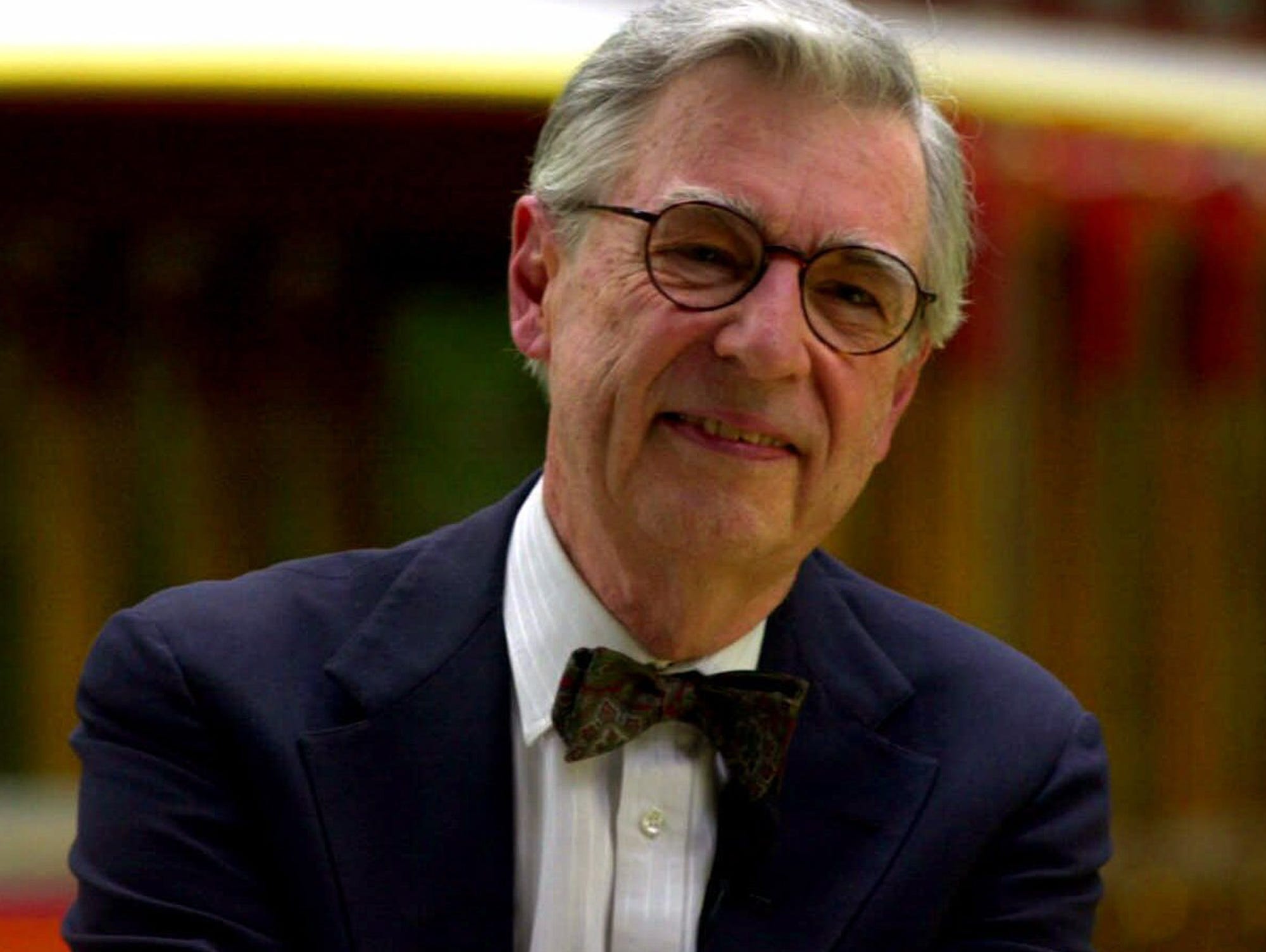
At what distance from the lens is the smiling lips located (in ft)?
5.10

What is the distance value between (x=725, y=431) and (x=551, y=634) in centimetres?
25

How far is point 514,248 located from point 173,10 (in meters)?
1.53

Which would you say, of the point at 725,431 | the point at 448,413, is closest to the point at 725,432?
the point at 725,431

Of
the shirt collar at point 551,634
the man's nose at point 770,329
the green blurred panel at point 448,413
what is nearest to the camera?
the man's nose at point 770,329

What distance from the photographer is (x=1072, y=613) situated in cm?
381

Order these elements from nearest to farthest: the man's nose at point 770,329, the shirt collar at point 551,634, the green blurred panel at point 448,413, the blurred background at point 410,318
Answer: the man's nose at point 770,329 < the shirt collar at point 551,634 < the blurred background at point 410,318 < the green blurred panel at point 448,413

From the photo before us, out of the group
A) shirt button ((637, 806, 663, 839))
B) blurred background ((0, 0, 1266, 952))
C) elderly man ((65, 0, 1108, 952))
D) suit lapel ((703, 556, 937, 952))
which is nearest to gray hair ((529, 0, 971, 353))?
elderly man ((65, 0, 1108, 952))

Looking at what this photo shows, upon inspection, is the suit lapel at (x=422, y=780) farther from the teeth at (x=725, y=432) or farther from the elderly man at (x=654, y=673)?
the teeth at (x=725, y=432)

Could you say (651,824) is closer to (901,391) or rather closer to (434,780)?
(434,780)

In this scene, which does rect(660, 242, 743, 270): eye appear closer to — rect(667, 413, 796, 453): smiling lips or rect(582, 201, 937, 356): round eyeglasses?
rect(582, 201, 937, 356): round eyeglasses

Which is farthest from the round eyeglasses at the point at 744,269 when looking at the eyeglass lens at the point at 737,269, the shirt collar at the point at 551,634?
the shirt collar at the point at 551,634

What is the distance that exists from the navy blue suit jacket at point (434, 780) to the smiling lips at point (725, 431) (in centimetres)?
26

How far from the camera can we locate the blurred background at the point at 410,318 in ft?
10.2

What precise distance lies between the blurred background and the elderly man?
1.52 metres
